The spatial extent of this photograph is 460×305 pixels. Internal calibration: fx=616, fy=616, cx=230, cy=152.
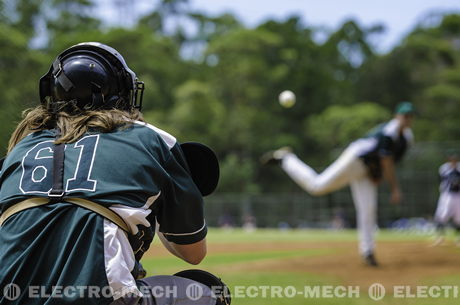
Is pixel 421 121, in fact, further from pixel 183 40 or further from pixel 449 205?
pixel 449 205

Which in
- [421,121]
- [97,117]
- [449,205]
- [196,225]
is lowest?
[196,225]

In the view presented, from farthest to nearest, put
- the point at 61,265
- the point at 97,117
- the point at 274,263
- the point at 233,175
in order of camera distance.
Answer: the point at 233,175
the point at 274,263
the point at 97,117
the point at 61,265

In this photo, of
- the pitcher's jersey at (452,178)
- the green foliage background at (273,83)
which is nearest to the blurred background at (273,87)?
the green foliage background at (273,83)

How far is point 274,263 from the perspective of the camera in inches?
325

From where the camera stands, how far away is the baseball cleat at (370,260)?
7.69 meters

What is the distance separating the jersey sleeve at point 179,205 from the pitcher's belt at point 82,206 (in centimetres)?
20

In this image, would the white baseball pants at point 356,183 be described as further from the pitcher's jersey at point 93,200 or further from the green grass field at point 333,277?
the pitcher's jersey at point 93,200

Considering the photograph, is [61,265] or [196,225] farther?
[196,225]

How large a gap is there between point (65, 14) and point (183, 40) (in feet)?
42.9

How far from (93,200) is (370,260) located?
20.9 feet

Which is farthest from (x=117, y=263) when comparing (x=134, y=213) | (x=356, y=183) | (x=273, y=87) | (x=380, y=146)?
(x=273, y=87)

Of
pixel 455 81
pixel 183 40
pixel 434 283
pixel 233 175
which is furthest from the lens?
pixel 183 40

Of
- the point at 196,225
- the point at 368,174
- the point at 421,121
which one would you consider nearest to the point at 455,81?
the point at 421,121

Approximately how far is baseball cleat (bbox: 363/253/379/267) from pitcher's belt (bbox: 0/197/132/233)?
614 cm
